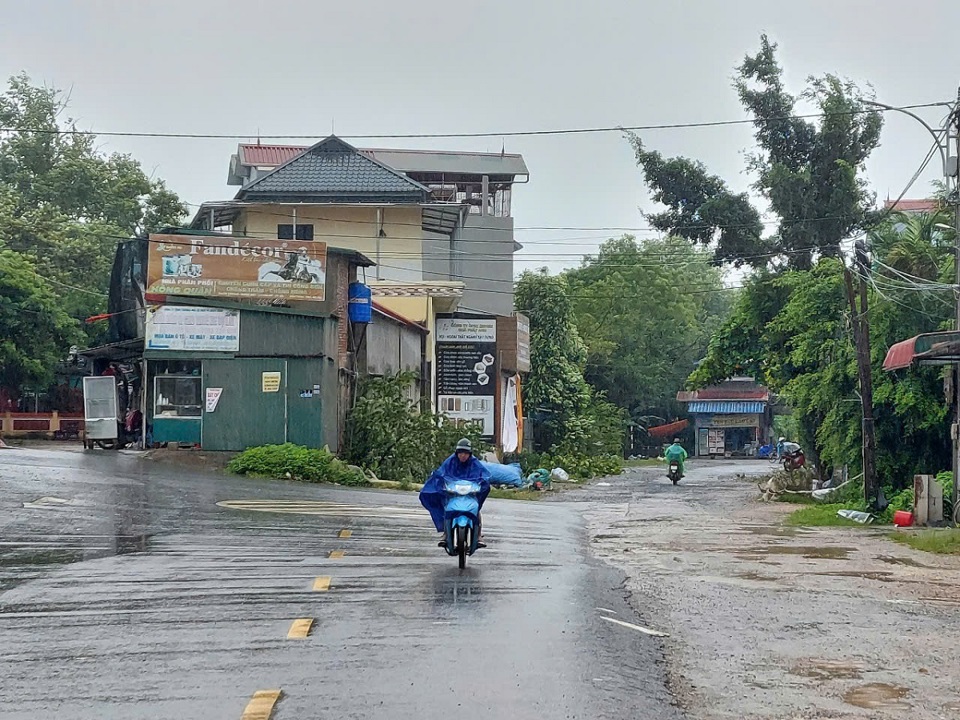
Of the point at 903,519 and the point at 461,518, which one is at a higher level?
the point at 461,518

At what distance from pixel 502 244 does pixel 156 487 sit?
3434 cm

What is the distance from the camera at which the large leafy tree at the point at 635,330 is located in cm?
7638

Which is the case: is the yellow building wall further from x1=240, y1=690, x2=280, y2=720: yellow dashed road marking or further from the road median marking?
x1=240, y1=690, x2=280, y2=720: yellow dashed road marking

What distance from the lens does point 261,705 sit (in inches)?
282

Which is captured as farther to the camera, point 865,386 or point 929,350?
point 865,386

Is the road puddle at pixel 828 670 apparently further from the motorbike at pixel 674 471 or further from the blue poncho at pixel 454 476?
the motorbike at pixel 674 471

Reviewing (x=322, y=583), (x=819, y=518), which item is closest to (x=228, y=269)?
(x=819, y=518)

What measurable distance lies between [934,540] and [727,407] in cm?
6148

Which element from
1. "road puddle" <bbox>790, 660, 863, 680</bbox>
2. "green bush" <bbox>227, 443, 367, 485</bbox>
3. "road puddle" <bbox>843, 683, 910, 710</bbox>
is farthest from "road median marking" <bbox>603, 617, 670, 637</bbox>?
"green bush" <bbox>227, 443, 367, 485</bbox>

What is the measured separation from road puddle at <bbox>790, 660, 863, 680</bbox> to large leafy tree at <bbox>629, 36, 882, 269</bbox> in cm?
3693

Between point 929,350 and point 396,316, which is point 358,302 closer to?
point 396,316

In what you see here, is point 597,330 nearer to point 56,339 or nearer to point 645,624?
point 56,339

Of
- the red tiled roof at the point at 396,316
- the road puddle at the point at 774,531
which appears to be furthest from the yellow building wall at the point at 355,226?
the road puddle at the point at 774,531

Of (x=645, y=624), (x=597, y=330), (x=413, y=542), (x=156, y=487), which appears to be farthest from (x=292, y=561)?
(x=597, y=330)
